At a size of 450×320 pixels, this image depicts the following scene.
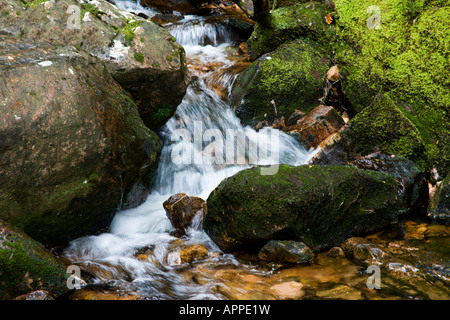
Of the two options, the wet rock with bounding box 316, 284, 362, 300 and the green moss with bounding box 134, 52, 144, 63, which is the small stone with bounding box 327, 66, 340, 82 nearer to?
the green moss with bounding box 134, 52, 144, 63

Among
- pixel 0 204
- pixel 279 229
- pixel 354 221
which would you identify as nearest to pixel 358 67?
pixel 354 221

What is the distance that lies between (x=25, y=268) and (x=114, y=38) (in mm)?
2985

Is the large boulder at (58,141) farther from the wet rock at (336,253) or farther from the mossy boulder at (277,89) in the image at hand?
the mossy boulder at (277,89)

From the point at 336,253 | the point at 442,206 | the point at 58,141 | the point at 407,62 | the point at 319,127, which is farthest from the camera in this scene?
the point at 319,127

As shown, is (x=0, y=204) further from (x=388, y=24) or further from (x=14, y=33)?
(x=388, y=24)

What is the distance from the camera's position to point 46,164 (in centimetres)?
358

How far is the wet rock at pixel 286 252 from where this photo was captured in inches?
144

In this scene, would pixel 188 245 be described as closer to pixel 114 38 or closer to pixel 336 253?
pixel 336 253

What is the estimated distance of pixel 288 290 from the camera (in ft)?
10.5

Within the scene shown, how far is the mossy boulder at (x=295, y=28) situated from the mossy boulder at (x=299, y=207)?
4042 mm

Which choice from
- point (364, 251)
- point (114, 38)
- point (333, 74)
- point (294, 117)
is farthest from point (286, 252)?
point (333, 74)

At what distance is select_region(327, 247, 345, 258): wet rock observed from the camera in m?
3.76

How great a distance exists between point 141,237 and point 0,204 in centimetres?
159
